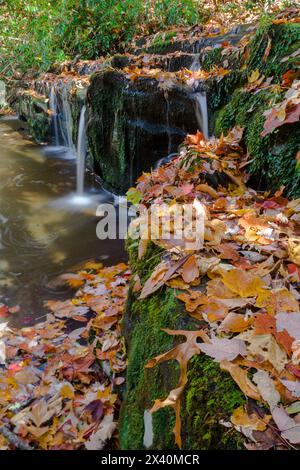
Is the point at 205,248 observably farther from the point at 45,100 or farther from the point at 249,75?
the point at 45,100

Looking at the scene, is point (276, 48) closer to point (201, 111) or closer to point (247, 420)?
point (201, 111)

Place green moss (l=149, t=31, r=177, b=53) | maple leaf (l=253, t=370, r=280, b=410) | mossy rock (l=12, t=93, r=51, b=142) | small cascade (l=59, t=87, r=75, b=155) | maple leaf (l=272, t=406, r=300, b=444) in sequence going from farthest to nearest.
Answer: mossy rock (l=12, t=93, r=51, b=142), small cascade (l=59, t=87, r=75, b=155), green moss (l=149, t=31, r=177, b=53), maple leaf (l=253, t=370, r=280, b=410), maple leaf (l=272, t=406, r=300, b=444)

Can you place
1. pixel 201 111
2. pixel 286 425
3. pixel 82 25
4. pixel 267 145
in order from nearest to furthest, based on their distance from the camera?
pixel 286 425
pixel 267 145
pixel 201 111
pixel 82 25

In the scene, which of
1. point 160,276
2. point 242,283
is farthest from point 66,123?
point 242,283

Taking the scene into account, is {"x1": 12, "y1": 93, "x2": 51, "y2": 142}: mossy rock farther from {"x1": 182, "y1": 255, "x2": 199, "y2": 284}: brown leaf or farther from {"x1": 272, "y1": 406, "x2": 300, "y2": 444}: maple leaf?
{"x1": 272, "y1": 406, "x2": 300, "y2": 444}: maple leaf

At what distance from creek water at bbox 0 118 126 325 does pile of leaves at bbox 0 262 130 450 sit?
1.25 ft

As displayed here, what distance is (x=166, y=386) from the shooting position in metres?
1.51

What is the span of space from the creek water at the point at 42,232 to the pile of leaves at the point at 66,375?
15.0 inches

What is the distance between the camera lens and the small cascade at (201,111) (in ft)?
16.7

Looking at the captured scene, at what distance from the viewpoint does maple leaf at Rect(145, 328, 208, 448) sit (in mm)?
1345

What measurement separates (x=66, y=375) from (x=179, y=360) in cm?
154

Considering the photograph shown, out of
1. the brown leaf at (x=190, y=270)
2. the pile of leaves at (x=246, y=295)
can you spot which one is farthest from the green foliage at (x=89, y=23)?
the brown leaf at (x=190, y=270)

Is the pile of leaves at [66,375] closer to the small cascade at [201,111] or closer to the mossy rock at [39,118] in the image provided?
the small cascade at [201,111]

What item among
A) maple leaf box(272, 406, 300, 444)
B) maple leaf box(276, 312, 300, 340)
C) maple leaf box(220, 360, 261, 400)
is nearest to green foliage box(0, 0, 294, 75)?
maple leaf box(276, 312, 300, 340)
